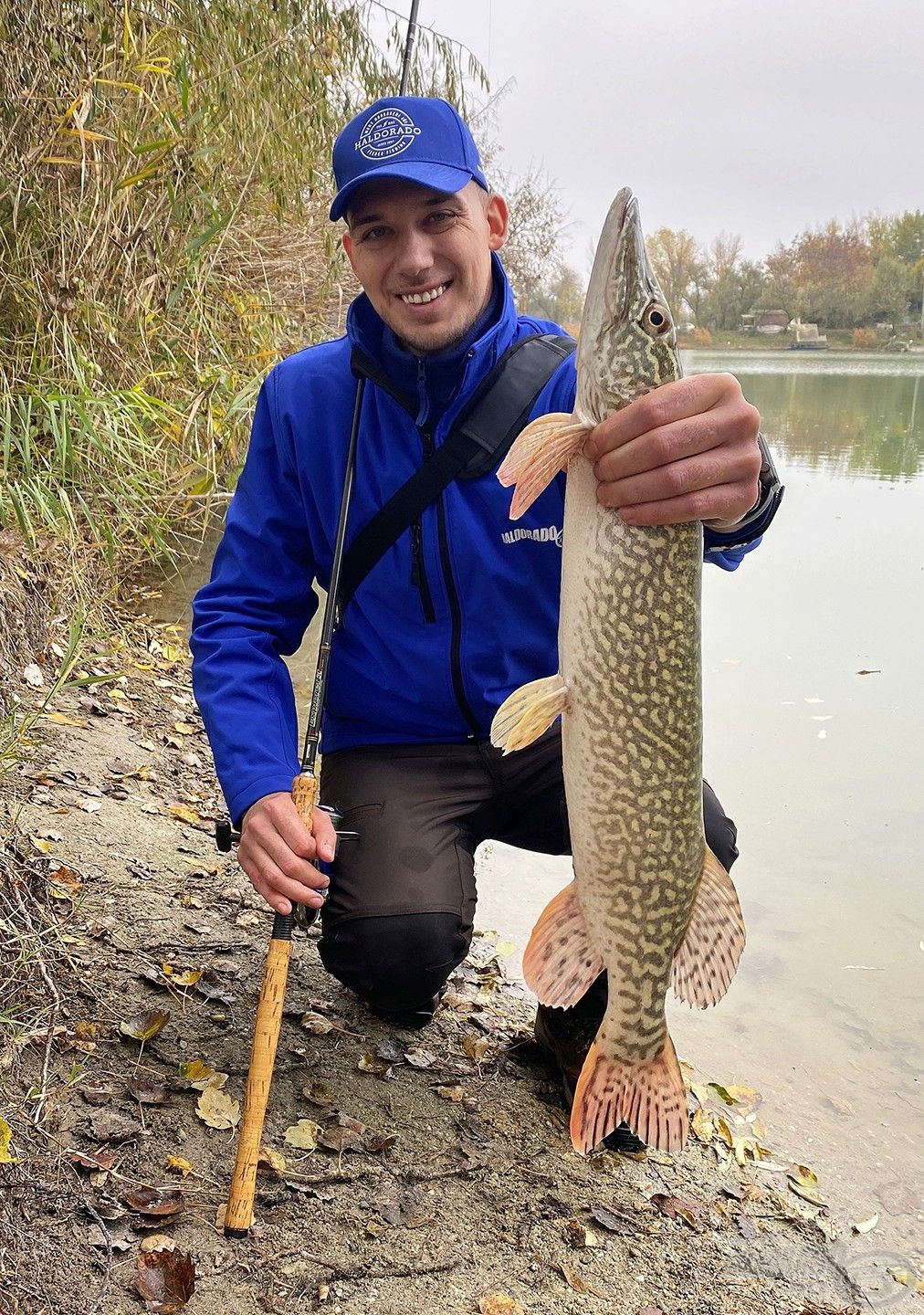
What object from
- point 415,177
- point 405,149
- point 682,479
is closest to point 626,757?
point 682,479

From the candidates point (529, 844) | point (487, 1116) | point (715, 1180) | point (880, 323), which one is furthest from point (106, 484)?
point (880, 323)

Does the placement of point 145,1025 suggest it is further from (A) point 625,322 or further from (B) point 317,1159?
(A) point 625,322

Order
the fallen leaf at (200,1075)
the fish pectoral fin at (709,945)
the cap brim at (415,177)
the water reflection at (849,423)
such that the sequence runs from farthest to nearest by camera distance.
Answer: the water reflection at (849,423) < the cap brim at (415,177) < the fallen leaf at (200,1075) < the fish pectoral fin at (709,945)

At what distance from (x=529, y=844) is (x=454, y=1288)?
1.11m

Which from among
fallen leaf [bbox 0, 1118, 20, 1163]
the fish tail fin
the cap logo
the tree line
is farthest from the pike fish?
the tree line

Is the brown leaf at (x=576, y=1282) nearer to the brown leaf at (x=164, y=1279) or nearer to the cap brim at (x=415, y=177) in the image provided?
the brown leaf at (x=164, y=1279)

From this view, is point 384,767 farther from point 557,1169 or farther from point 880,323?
point 880,323

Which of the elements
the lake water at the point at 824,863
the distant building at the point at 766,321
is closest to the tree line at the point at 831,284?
the distant building at the point at 766,321

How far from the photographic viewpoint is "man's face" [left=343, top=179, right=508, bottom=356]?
7.62 feet

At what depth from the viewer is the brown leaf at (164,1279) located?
1.59 metres

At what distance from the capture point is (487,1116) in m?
2.24

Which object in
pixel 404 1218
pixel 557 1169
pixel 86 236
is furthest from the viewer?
pixel 86 236

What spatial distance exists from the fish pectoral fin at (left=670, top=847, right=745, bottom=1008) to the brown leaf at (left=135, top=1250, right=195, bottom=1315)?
37.0 inches

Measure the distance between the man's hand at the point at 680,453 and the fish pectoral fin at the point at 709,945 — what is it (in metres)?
0.67
